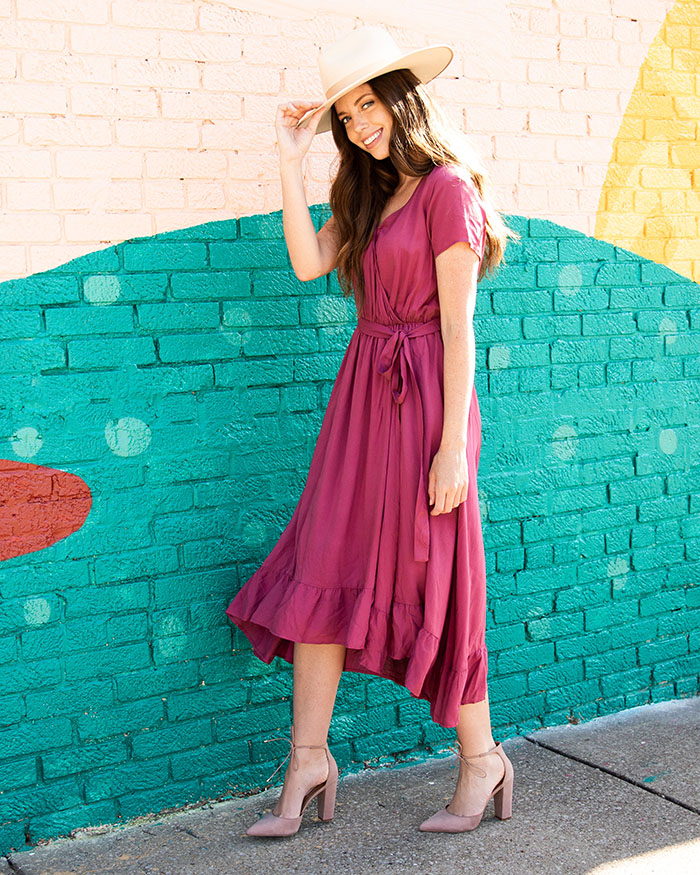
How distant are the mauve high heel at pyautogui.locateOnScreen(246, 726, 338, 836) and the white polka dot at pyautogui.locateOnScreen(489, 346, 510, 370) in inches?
55.0

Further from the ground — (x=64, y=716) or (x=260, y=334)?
(x=260, y=334)

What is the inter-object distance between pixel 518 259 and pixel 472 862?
195 cm

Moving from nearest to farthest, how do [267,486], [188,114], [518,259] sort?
[188,114], [267,486], [518,259]

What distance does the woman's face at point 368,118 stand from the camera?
109 inches

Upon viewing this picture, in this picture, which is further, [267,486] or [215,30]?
[267,486]

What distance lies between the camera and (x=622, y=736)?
3646 mm

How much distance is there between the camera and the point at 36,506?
2.79 metres

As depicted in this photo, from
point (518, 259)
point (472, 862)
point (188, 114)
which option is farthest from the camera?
point (518, 259)

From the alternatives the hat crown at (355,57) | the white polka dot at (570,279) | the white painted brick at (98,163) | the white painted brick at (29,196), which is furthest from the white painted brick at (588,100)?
the white painted brick at (29,196)

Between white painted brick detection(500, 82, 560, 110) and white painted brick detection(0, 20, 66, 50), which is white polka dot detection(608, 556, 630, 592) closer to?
white painted brick detection(500, 82, 560, 110)

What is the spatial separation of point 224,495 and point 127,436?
1.16 feet

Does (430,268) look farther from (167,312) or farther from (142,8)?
(142,8)

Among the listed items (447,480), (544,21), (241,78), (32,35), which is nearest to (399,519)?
(447,480)

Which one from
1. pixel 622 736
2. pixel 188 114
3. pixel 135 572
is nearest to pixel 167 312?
pixel 188 114
